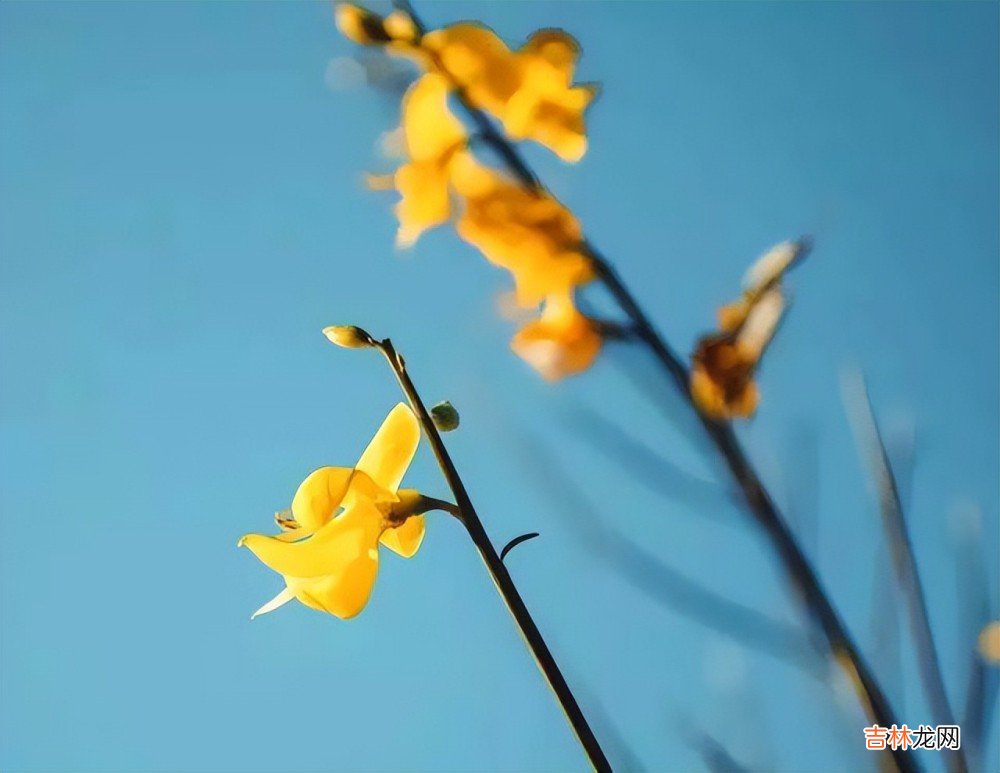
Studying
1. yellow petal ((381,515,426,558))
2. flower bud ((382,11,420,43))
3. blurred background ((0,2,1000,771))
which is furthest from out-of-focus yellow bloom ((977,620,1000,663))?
flower bud ((382,11,420,43))

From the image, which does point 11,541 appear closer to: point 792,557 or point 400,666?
point 400,666

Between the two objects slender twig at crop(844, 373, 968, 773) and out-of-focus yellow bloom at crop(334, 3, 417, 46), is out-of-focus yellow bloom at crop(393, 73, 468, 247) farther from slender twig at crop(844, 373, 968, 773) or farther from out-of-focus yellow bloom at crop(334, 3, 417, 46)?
slender twig at crop(844, 373, 968, 773)

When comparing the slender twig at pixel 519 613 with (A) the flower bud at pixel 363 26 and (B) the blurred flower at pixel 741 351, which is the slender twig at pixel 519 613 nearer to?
(B) the blurred flower at pixel 741 351

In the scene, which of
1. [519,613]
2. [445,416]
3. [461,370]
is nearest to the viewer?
[519,613]

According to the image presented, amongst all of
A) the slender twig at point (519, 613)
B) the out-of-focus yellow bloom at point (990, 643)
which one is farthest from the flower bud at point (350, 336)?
the out-of-focus yellow bloom at point (990, 643)

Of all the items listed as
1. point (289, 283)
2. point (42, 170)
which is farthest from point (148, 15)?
point (289, 283)

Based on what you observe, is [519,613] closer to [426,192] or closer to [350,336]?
[350,336]

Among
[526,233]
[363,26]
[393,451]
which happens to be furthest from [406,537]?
[363,26]

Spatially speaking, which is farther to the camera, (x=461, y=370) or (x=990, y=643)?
(x=461, y=370)
